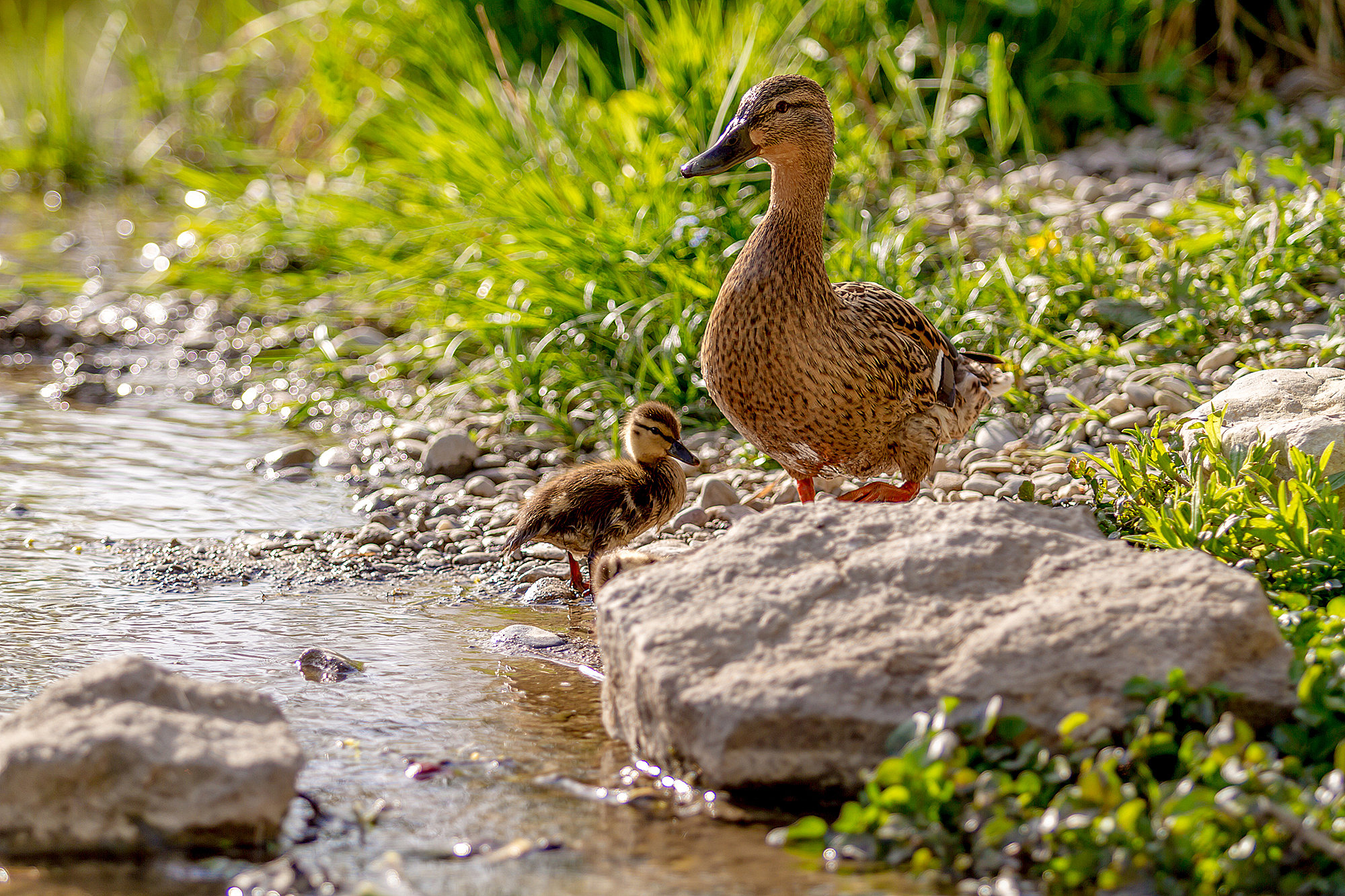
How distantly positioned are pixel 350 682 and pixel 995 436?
116 inches

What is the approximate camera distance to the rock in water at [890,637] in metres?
2.90

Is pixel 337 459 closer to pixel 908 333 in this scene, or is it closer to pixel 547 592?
pixel 547 592

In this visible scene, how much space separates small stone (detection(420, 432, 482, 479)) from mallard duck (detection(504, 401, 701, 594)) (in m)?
0.98

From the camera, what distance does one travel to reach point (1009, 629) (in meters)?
2.98

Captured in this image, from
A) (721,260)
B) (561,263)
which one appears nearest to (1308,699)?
(721,260)

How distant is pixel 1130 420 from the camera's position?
201 inches

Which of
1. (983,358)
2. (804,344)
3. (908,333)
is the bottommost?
(983,358)

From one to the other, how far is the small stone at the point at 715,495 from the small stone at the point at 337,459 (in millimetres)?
1748

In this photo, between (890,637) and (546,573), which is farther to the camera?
(546,573)

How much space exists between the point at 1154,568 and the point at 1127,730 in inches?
18.5

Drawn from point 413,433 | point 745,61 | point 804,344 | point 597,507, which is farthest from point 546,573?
point 745,61

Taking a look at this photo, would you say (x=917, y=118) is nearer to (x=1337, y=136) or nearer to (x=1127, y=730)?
(x=1337, y=136)

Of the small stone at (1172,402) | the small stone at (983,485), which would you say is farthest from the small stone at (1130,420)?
the small stone at (983,485)

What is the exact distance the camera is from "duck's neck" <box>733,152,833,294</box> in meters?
4.34
